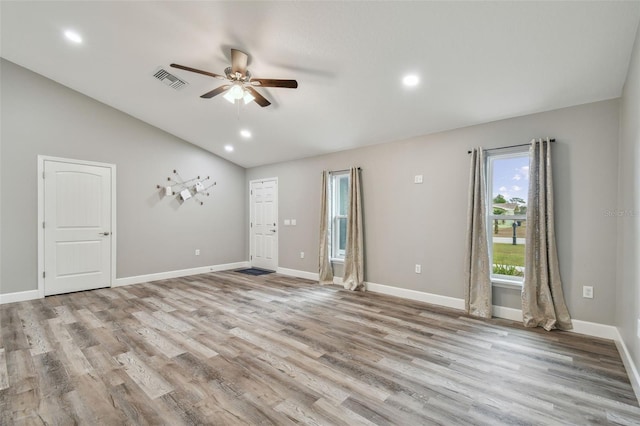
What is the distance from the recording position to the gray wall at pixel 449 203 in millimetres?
2992

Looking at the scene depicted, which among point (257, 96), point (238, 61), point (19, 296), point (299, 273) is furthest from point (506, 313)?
point (19, 296)

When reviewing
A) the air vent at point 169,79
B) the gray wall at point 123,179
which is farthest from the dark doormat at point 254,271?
the air vent at point 169,79

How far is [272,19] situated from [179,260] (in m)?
5.02

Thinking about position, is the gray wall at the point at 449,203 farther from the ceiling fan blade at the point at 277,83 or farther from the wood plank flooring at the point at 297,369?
the ceiling fan blade at the point at 277,83

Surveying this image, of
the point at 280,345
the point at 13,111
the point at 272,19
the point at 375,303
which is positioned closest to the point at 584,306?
the point at 375,303

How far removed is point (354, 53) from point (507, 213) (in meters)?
2.75

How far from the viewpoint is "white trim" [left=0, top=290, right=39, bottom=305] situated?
13.4ft

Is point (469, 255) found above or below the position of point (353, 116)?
below

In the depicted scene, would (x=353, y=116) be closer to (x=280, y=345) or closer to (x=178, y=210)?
(x=280, y=345)

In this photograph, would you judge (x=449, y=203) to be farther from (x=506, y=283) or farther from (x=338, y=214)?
(x=338, y=214)

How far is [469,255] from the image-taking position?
3.67 meters

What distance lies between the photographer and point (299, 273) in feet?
19.6

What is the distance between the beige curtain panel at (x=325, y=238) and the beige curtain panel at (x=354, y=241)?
16.0 inches

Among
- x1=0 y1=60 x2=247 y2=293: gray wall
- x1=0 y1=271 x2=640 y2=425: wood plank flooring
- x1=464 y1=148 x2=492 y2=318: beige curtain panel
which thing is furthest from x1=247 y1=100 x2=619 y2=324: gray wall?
x1=0 y1=60 x2=247 y2=293: gray wall
